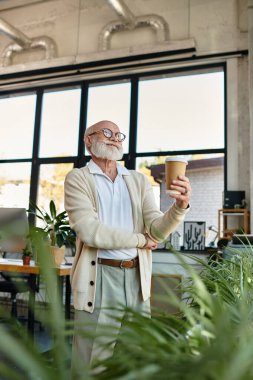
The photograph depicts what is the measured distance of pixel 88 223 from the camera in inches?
Answer: 67.8

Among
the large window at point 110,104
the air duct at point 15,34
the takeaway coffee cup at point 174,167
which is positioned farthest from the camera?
the air duct at point 15,34

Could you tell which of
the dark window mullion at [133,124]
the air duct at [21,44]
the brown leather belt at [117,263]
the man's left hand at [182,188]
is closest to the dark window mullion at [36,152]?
the air duct at [21,44]

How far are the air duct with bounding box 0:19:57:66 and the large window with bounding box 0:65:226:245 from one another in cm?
62

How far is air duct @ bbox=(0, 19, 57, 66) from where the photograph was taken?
638cm

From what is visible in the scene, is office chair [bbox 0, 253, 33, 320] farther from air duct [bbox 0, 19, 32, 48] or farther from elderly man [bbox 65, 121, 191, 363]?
air duct [bbox 0, 19, 32, 48]

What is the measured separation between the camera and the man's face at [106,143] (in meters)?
1.97

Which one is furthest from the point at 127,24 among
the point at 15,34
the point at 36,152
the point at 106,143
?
the point at 106,143

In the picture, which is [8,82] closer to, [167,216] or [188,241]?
[188,241]

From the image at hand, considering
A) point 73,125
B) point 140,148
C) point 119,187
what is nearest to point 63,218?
point 119,187

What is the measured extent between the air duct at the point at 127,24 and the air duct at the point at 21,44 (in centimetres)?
92

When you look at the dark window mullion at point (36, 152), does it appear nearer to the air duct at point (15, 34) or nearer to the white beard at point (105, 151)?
the air duct at point (15, 34)

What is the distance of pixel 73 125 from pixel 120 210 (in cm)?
462

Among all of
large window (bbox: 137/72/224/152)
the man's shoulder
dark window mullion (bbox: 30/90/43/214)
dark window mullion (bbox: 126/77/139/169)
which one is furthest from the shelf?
the man's shoulder

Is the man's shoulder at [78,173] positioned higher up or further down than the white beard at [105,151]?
further down
